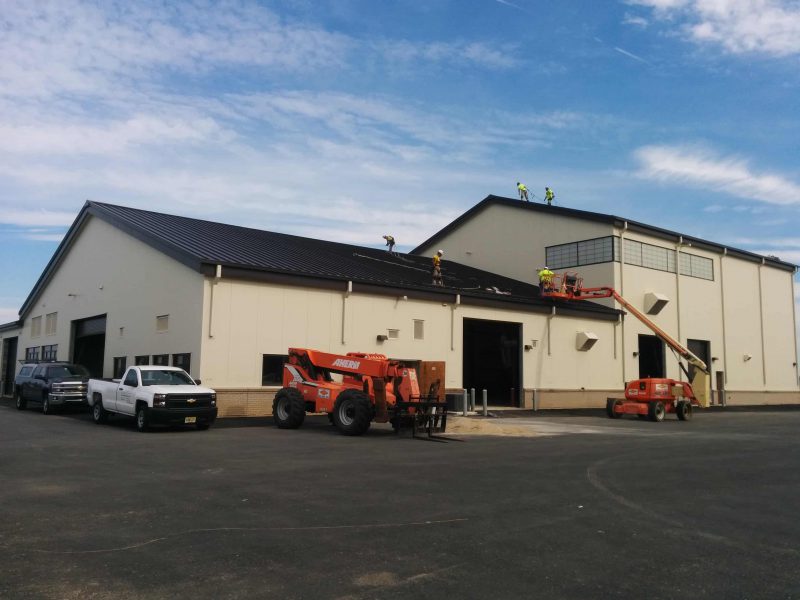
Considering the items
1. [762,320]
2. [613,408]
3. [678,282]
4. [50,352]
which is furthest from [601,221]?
[50,352]

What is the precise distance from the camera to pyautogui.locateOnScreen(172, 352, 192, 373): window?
23.0m

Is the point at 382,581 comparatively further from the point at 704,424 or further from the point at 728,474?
the point at 704,424

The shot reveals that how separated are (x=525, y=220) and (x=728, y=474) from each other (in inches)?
1199

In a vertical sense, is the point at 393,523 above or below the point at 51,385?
below

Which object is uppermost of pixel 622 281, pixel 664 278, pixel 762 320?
pixel 664 278

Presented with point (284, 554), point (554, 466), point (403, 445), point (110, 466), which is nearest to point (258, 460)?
point (110, 466)

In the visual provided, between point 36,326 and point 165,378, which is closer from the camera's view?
point 165,378

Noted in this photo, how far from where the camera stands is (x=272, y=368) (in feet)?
78.9

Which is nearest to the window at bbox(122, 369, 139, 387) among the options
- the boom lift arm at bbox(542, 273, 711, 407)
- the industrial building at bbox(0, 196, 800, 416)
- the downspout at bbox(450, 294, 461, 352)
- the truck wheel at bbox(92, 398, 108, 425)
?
the truck wheel at bbox(92, 398, 108, 425)

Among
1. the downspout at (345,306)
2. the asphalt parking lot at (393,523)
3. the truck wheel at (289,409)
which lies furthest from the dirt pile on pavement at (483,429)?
the downspout at (345,306)

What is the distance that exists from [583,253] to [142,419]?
1040 inches

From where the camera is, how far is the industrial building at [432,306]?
2369 centimetres

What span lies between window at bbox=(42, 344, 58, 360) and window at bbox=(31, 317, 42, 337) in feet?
5.61

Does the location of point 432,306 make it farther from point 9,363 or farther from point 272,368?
point 9,363
